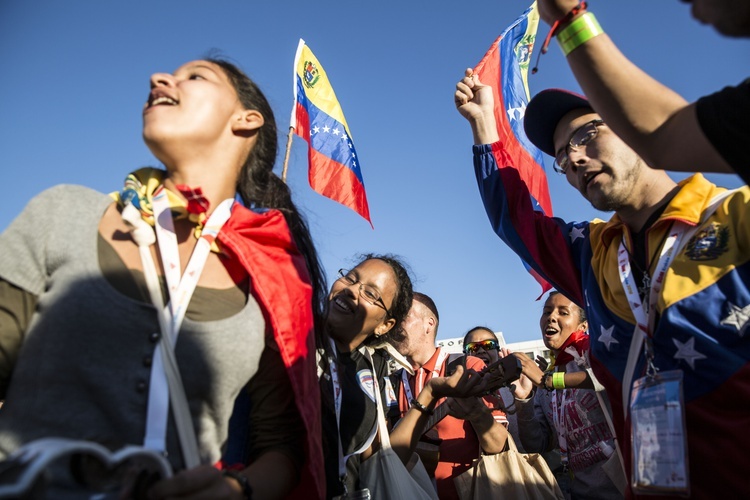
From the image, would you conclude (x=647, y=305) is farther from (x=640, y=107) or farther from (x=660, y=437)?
(x=640, y=107)

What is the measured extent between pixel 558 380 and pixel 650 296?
1.93 m

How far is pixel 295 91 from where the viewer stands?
603 cm

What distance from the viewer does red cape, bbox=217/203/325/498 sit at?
1.82 m

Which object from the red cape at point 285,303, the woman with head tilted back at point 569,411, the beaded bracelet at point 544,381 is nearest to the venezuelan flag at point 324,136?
the woman with head tilted back at point 569,411

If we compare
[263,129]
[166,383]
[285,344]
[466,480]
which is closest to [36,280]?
[166,383]

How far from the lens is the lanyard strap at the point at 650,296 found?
7.56 ft

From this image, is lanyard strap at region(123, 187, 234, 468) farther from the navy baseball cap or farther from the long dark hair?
the navy baseball cap

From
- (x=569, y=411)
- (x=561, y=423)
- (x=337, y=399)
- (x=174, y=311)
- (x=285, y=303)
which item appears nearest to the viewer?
(x=174, y=311)

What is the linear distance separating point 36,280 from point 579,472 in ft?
13.7

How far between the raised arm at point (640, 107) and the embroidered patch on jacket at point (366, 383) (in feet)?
6.73

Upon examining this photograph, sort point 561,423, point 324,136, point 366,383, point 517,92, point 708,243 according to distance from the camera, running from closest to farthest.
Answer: point 708,243
point 366,383
point 561,423
point 517,92
point 324,136

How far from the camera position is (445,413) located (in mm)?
4094

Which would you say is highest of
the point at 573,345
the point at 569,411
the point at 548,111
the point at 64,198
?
the point at 548,111

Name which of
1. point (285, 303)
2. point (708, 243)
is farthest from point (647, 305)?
point (285, 303)
